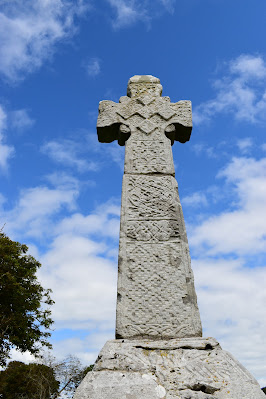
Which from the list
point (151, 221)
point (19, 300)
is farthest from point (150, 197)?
point (19, 300)

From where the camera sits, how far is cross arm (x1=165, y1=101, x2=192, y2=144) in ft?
13.9

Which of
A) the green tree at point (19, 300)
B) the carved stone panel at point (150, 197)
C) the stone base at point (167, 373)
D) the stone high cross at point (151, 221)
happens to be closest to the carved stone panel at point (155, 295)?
the stone high cross at point (151, 221)

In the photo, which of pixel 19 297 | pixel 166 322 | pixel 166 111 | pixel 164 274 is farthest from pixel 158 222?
pixel 19 297

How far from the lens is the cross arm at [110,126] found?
4254 millimetres

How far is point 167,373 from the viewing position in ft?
7.23

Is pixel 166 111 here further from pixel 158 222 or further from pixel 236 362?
pixel 236 362

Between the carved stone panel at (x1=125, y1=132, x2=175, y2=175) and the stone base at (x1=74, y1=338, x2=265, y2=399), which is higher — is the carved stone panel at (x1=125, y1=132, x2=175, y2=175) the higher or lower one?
the higher one

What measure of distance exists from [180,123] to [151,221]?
1.62m

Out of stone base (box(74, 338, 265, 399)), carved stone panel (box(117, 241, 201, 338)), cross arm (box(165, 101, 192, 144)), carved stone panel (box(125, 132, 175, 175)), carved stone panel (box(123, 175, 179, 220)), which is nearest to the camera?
stone base (box(74, 338, 265, 399))

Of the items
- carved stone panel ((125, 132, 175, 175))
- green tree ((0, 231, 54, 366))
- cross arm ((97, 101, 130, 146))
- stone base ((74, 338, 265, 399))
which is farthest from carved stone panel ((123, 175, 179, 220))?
green tree ((0, 231, 54, 366))

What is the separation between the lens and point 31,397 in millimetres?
15758

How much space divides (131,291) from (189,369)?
2.98 ft

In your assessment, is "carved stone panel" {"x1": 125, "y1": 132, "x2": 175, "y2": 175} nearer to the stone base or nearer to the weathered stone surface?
the weathered stone surface

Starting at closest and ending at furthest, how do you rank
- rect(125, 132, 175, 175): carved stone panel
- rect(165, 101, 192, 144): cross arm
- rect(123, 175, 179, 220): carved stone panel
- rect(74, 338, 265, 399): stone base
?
1. rect(74, 338, 265, 399): stone base
2. rect(123, 175, 179, 220): carved stone panel
3. rect(125, 132, 175, 175): carved stone panel
4. rect(165, 101, 192, 144): cross arm
